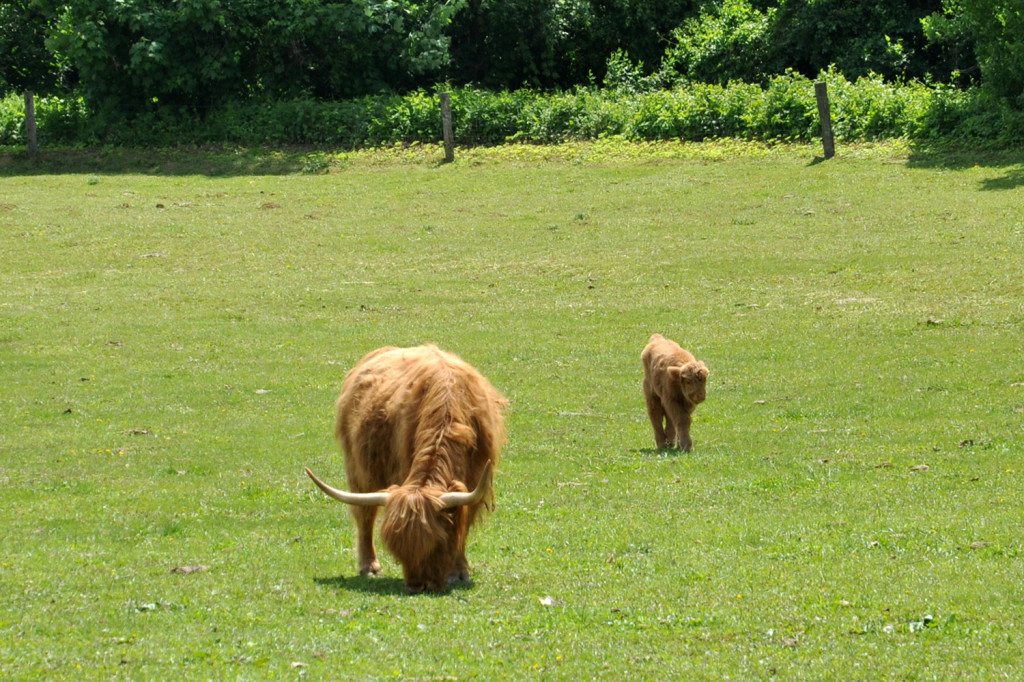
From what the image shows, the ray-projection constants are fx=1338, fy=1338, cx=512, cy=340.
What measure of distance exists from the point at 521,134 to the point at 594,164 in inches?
190

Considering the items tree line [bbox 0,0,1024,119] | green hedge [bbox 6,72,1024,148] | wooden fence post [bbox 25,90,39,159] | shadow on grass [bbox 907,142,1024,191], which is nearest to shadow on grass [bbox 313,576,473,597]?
shadow on grass [bbox 907,142,1024,191]

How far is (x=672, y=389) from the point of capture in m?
17.5

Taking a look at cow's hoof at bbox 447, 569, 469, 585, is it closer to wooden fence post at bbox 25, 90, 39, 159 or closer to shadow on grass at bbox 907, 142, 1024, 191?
shadow on grass at bbox 907, 142, 1024, 191

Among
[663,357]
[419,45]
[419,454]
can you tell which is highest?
[419,45]

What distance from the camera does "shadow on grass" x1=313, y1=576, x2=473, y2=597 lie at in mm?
11105

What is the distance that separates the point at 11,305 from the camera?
2972 centimetres

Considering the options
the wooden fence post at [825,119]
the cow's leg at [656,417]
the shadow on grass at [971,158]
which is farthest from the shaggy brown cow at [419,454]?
the wooden fence post at [825,119]

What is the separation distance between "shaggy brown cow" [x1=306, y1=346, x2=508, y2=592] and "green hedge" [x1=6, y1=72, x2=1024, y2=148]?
109ft

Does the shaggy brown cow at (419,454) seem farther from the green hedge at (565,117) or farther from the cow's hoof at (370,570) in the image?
the green hedge at (565,117)

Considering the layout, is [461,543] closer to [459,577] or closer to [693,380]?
[459,577]

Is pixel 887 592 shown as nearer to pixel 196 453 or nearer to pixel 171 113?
pixel 196 453

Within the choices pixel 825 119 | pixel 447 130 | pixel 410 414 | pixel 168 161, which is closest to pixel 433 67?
pixel 447 130

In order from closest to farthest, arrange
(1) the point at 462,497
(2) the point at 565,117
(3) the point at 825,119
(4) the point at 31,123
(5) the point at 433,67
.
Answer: (1) the point at 462,497
(3) the point at 825,119
(2) the point at 565,117
(4) the point at 31,123
(5) the point at 433,67

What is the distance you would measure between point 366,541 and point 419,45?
42.8m
